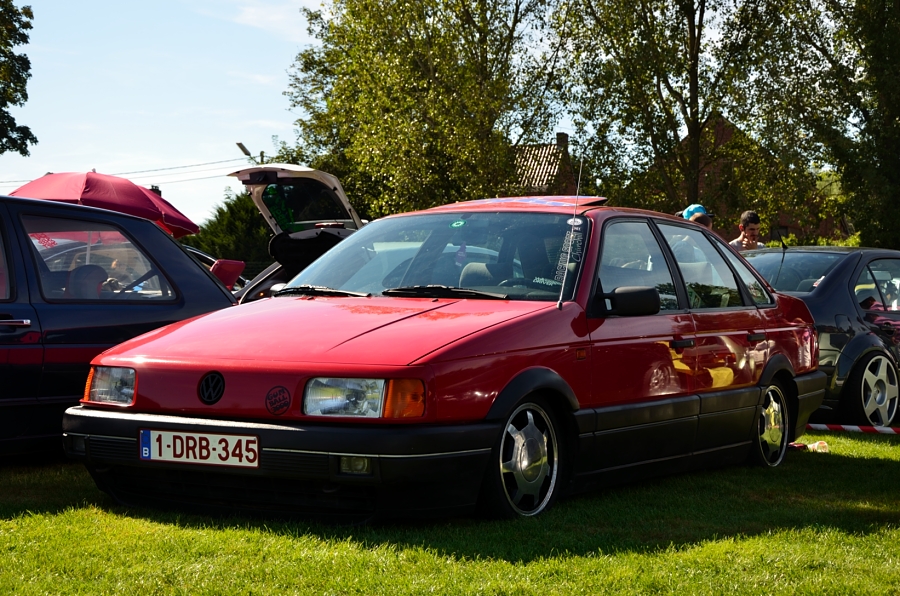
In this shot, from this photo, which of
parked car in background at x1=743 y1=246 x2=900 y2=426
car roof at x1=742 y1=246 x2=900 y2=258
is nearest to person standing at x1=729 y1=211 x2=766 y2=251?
car roof at x1=742 y1=246 x2=900 y2=258

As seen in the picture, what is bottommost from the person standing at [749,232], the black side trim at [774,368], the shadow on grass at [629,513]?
the shadow on grass at [629,513]

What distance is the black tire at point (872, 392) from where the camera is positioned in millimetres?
9125

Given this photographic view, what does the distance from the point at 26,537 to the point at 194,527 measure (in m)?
0.64

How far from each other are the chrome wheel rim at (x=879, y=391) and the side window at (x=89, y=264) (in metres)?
5.63

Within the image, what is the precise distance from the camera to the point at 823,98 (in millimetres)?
31594

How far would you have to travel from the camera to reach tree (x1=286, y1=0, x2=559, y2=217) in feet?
119

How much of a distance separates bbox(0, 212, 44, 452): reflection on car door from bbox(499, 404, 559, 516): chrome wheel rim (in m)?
2.49

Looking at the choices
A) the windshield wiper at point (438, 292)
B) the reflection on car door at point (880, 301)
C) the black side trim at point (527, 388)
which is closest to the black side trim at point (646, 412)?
the black side trim at point (527, 388)

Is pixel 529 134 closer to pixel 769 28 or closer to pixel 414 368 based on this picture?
pixel 769 28

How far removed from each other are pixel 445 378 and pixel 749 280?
11.0ft

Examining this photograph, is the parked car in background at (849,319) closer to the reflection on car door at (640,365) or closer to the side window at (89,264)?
the reflection on car door at (640,365)

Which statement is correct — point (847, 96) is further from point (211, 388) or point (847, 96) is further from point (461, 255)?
point (211, 388)

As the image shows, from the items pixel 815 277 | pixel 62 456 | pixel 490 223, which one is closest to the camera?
pixel 490 223

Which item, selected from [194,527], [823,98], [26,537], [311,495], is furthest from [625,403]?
[823,98]
